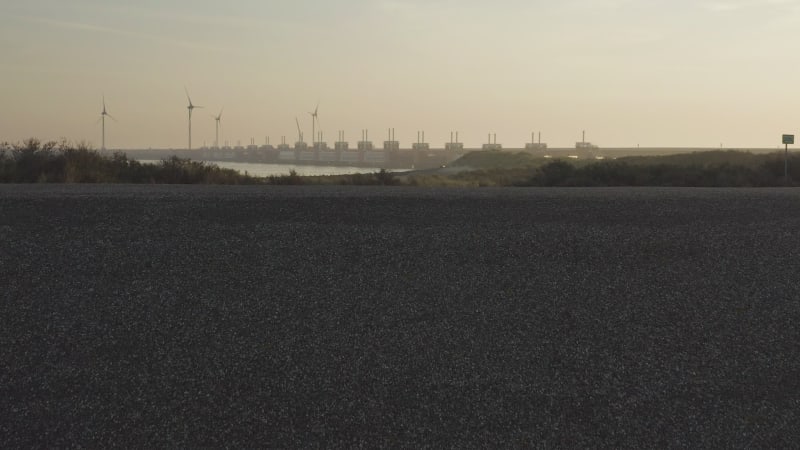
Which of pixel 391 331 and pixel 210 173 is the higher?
pixel 210 173

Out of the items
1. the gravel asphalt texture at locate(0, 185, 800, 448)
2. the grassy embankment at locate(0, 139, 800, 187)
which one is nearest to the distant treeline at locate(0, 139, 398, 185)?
the grassy embankment at locate(0, 139, 800, 187)

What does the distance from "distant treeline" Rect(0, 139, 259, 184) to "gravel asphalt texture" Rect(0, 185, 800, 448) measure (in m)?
9.27

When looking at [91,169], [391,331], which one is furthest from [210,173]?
[391,331]

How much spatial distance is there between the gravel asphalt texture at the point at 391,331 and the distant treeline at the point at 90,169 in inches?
365

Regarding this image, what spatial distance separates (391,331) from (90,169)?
14369 millimetres

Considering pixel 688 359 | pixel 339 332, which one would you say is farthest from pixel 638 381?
pixel 339 332

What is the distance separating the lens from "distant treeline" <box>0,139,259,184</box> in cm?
1614

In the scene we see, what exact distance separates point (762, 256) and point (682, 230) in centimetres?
95

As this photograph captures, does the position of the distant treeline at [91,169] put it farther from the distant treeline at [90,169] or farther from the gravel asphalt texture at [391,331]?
the gravel asphalt texture at [391,331]

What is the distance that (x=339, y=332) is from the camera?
16.9 ft

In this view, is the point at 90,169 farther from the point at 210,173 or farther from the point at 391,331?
the point at 391,331

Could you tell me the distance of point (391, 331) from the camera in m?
5.18

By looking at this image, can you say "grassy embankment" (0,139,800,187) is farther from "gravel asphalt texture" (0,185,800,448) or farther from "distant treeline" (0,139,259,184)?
"gravel asphalt texture" (0,185,800,448)

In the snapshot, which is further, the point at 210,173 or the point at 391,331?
the point at 210,173
